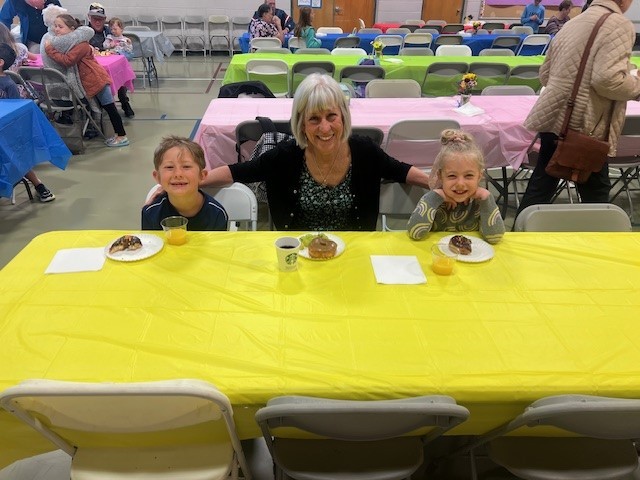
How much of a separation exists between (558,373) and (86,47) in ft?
17.3

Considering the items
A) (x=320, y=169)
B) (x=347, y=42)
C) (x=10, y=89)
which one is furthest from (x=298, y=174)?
(x=347, y=42)

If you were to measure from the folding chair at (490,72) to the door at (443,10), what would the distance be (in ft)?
21.7

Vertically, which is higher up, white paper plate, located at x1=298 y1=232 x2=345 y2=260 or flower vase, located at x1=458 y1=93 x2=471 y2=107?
flower vase, located at x1=458 y1=93 x2=471 y2=107

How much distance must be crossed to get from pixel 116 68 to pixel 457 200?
17.2ft

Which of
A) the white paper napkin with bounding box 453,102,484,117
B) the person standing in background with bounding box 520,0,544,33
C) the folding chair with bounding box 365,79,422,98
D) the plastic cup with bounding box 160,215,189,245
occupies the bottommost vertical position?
the plastic cup with bounding box 160,215,189,245

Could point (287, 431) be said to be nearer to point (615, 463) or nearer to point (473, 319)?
point (473, 319)

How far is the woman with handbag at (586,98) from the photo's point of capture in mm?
2438

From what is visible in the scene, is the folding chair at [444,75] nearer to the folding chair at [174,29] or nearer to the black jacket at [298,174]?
the black jacket at [298,174]

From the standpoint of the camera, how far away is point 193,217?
2.07 m

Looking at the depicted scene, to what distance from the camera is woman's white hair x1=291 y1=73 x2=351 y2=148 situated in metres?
1.98

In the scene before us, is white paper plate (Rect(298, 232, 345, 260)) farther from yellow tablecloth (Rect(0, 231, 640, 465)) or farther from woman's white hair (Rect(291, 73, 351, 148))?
woman's white hair (Rect(291, 73, 351, 148))

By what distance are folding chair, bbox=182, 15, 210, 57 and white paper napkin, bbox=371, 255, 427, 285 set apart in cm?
1036

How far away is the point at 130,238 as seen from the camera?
5.87 ft

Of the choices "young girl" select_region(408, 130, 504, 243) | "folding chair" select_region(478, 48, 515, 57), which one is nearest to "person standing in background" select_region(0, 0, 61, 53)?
"folding chair" select_region(478, 48, 515, 57)
